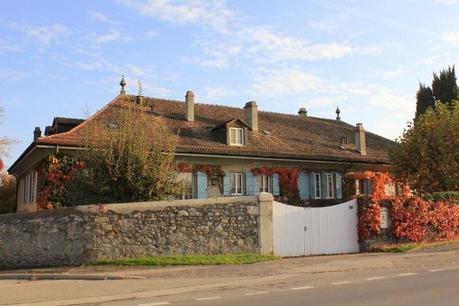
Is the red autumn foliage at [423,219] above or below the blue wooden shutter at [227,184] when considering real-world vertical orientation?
below

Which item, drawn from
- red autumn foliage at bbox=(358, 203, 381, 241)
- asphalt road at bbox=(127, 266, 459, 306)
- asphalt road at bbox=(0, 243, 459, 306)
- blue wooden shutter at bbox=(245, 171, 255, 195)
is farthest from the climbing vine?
asphalt road at bbox=(127, 266, 459, 306)

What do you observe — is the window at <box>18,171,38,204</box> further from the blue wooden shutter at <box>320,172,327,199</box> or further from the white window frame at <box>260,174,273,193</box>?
the blue wooden shutter at <box>320,172,327,199</box>

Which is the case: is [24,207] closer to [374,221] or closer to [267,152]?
[267,152]

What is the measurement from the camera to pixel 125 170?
55.8 ft

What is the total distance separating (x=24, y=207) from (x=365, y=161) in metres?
19.2

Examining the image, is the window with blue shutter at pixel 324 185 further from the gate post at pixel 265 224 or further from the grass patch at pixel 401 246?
the gate post at pixel 265 224

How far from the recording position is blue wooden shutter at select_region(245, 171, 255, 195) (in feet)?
84.8

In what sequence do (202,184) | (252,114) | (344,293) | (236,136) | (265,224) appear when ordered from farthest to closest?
(252,114)
(236,136)
(202,184)
(265,224)
(344,293)

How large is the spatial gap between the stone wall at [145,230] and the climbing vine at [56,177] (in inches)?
171

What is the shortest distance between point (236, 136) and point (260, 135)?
2610mm

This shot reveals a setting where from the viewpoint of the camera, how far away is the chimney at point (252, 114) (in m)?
29.2

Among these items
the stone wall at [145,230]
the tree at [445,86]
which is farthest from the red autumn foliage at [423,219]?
the tree at [445,86]

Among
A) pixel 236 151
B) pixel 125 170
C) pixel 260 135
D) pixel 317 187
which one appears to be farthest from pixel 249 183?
pixel 125 170

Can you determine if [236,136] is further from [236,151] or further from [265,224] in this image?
[265,224]
